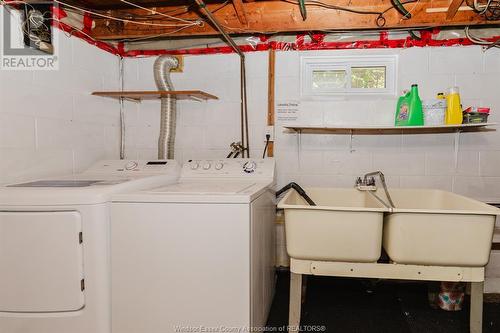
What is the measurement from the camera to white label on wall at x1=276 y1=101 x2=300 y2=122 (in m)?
2.56

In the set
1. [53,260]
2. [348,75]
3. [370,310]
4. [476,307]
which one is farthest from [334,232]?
[348,75]

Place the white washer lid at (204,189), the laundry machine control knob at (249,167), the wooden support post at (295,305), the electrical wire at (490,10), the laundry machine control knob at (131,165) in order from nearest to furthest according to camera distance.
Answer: the white washer lid at (204,189)
the wooden support post at (295,305)
the electrical wire at (490,10)
the laundry machine control knob at (249,167)
the laundry machine control knob at (131,165)

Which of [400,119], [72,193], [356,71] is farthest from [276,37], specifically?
[72,193]

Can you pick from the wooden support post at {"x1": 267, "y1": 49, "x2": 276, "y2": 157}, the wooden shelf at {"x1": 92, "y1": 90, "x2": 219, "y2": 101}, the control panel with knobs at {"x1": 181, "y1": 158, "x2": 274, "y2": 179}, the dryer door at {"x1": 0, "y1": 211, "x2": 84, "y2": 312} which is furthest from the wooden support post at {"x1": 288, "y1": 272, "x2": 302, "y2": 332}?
the wooden shelf at {"x1": 92, "y1": 90, "x2": 219, "y2": 101}

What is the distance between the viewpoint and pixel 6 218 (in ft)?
4.63

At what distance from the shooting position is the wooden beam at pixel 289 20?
2.22 meters

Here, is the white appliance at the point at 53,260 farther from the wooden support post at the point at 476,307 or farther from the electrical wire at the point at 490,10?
the electrical wire at the point at 490,10

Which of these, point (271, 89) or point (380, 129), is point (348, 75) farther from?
point (271, 89)

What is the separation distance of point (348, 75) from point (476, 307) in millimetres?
1734

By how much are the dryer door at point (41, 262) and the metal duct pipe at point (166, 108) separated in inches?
47.3

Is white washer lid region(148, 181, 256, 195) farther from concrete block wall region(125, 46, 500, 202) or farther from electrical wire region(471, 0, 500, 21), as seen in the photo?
electrical wire region(471, 0, 500, 21)

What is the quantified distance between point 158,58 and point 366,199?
6.41ft

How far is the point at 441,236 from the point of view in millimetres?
1510

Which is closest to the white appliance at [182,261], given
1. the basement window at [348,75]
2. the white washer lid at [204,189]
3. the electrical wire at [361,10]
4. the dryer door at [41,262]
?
the white washer lid at [204,189]
